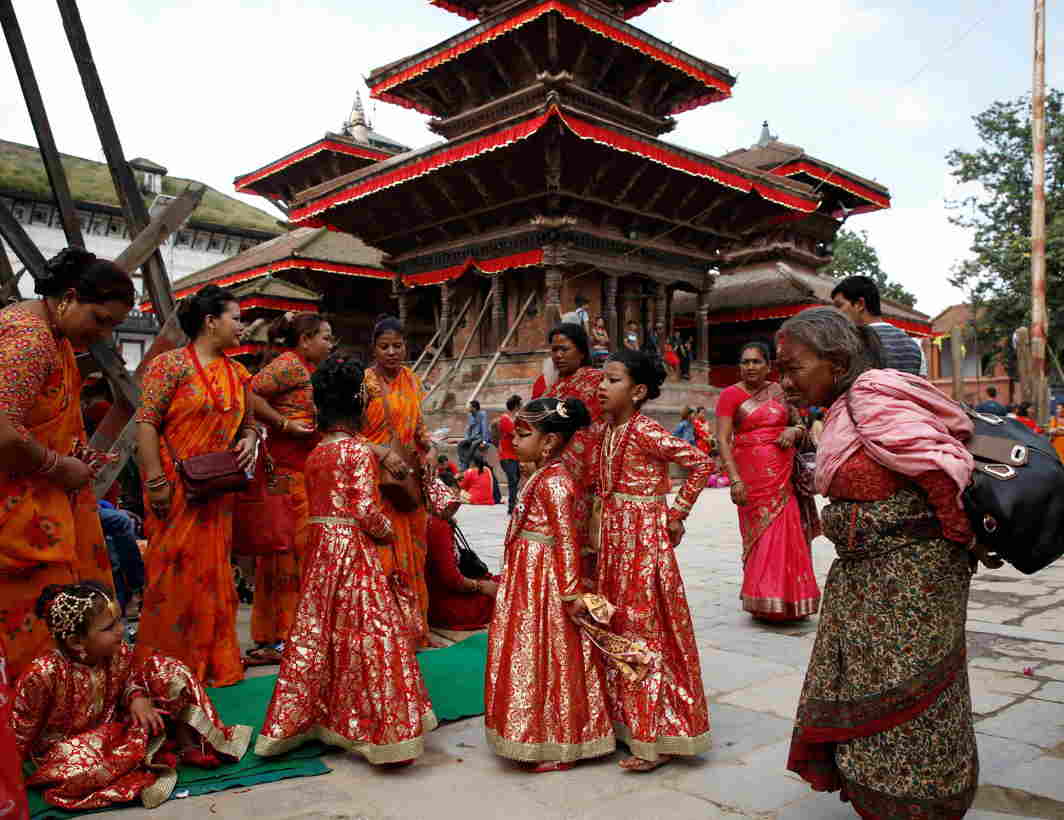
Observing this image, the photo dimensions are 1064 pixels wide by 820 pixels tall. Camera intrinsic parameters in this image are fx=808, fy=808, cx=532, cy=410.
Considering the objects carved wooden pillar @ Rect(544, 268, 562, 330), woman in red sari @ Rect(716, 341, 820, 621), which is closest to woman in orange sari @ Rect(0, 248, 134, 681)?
woman in red sari @ Rect(716, 341, 820, 621)

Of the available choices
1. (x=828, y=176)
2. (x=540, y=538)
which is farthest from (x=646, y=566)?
(x=828, y=176)

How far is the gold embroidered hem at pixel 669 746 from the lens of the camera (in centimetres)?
279

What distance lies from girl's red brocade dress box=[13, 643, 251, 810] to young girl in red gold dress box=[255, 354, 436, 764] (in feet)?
1.07

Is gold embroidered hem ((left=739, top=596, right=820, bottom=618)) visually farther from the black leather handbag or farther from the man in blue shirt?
the man in blue shirt

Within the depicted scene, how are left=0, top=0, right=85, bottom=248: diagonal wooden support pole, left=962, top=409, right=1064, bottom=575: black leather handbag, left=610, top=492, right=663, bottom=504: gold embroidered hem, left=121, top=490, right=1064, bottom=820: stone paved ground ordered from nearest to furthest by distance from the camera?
left=962, top=409, right=1064, bottom=575: black leather handbag < left=121, top=490, right=1064, bottom=820: stone paved ground < left=610, top=492, right=663, bottom=504: gold embroidered hem < left=0, top=0, right=85, bottom=248: diagonal wooden support pole

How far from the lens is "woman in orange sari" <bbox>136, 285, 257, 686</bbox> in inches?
143

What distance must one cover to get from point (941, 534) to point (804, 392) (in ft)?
1.64

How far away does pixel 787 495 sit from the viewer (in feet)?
16.1

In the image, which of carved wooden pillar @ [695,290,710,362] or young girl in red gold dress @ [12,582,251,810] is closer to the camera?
young girl in red gold dress @ [12,582,251,810]

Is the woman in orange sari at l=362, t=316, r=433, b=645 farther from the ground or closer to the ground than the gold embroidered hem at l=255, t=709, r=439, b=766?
farther from the ground

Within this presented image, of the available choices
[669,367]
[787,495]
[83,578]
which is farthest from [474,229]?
[83,578]

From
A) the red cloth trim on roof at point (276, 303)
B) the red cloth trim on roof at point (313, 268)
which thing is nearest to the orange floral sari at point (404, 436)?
the red cloth trim on roof at point (313, 268)

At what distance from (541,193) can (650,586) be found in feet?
38.4

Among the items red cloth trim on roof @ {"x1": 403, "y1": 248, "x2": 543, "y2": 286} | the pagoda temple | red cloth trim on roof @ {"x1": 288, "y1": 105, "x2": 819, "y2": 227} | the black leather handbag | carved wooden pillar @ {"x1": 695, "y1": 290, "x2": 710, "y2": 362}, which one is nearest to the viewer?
the black leather handbag
